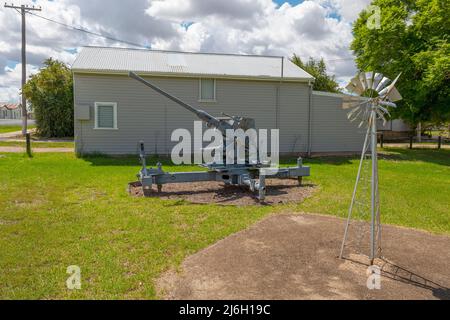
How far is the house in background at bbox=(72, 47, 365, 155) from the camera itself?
15406 mm

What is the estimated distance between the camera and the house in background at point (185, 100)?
607 inches

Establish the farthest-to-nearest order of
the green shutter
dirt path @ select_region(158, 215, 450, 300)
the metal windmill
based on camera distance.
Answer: the green shutter → the metal windmill → dirt path @ select_region(158, 215, 450, 300)

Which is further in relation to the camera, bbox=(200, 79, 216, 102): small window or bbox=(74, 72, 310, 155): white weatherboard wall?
bbox=(200, 79, 216, 102): small window

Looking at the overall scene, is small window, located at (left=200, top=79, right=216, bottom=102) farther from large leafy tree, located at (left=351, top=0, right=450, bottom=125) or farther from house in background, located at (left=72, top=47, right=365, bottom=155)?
large leafy tree, located at (left=351, top=0, right=450, bottom=125)

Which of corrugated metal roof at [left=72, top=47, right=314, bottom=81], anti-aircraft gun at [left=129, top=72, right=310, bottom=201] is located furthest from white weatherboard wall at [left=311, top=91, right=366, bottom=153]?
anti-aircraft gun at [left=129, top=72, right=310, bottom=201]

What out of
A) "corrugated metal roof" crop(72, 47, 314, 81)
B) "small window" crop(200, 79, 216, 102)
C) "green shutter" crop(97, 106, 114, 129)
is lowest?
"green shutter" crop(97, 106, 114, 129)

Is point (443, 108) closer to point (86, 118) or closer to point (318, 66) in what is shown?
point (86, 118)

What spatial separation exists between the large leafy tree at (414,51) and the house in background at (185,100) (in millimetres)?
2879

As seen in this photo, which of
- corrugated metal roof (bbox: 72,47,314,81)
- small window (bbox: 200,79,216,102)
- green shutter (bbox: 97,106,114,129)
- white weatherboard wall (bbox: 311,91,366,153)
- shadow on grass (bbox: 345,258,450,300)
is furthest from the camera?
white weatherboard wall (bbox: 311,91,366,153)

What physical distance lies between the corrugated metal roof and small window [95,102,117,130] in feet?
4.65

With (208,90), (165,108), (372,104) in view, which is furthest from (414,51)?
(372,104)

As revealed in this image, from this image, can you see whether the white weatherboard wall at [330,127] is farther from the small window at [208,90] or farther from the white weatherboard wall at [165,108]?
the small window at [208,90]

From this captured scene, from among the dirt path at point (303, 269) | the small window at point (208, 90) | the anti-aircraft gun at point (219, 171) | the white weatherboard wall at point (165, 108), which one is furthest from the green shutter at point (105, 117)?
the dirt path at point (303, 269)

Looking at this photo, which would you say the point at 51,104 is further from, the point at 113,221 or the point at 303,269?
the point at 303,269
